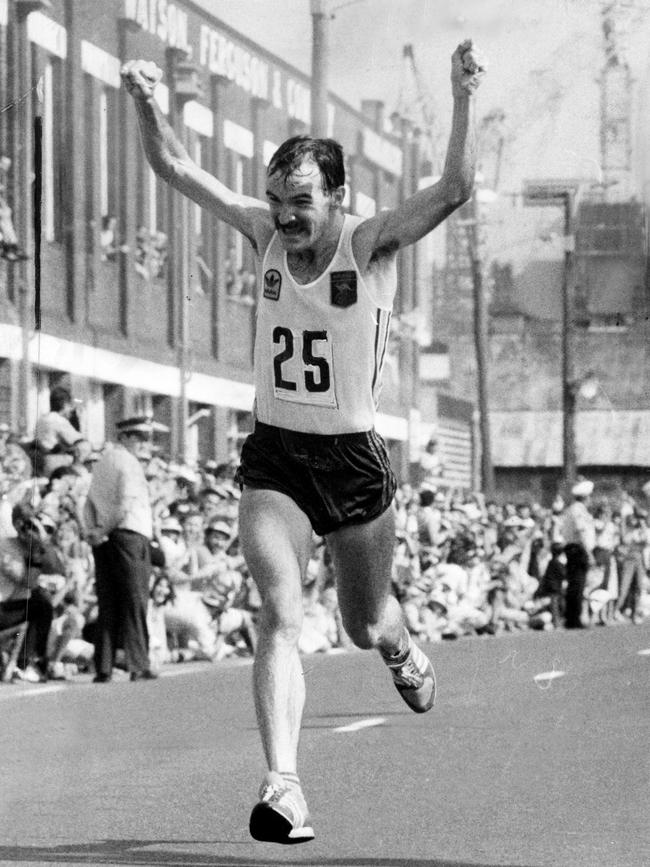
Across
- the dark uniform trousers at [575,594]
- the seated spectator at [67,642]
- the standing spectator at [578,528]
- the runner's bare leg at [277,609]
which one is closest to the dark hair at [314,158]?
the runner's bare leg at [277,609]

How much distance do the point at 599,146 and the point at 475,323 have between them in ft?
4.40

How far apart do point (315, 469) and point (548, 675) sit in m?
8.00

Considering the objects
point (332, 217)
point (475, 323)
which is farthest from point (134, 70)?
point (475, 323)

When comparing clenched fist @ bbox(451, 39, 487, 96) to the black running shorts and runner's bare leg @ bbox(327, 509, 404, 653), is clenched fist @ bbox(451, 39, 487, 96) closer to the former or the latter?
the black running shorts

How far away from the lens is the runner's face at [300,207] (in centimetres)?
631

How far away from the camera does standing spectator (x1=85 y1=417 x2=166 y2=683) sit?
13039 mm

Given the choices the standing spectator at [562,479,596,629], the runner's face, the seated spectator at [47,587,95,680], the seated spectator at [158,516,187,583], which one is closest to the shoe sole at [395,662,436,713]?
the runner's face

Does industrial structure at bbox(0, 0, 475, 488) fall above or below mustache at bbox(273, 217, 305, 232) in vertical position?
above

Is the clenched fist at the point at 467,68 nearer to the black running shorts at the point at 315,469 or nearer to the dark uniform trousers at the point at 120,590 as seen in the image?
the black running shorts at the point at 315,469

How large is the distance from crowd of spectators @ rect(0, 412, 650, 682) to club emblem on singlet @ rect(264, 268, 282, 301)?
548cm

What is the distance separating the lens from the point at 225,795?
7801mm

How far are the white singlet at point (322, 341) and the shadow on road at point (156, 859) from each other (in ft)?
3.79

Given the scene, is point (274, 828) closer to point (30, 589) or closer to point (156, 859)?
point (156, 859)

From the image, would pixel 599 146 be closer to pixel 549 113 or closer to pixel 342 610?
pixel 549 113
